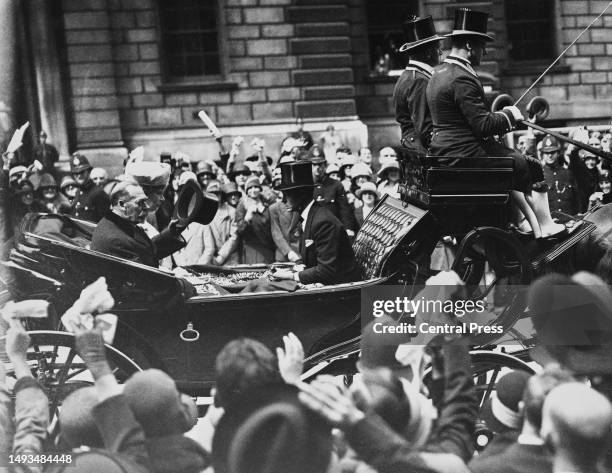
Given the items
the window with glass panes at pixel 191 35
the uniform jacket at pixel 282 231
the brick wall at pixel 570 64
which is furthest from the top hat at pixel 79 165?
the window with glass panes at pixel 191 35

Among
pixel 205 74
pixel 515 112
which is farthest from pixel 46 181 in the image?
pixel 205 74

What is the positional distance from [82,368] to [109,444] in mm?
541

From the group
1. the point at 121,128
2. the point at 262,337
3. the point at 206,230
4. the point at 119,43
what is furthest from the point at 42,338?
the point at 119,43

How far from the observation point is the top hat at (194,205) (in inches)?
221

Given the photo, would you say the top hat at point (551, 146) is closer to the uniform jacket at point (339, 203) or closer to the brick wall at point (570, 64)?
the brick wall at point (570, 64)

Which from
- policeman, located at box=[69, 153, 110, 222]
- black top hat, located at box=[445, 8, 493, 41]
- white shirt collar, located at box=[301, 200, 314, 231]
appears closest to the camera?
black top hat, located at box=[445, 8, 493, 41]

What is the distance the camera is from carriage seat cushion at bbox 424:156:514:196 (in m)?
5.04

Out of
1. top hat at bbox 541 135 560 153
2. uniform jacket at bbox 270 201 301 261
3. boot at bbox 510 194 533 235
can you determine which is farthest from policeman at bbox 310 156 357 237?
top hat at bbox 541 135 560 153

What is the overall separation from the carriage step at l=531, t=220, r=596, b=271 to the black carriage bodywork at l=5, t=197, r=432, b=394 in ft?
2.06

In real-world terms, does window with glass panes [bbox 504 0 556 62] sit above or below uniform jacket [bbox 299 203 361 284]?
above

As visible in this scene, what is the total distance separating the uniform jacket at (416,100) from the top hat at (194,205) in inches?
48.0

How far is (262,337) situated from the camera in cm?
493

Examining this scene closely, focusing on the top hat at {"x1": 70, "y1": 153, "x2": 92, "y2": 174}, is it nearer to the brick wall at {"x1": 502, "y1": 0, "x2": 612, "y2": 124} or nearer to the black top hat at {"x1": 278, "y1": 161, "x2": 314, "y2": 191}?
the brick wall at {"x1": 502, "y1": 0, "x2": 612, "y2": 124}

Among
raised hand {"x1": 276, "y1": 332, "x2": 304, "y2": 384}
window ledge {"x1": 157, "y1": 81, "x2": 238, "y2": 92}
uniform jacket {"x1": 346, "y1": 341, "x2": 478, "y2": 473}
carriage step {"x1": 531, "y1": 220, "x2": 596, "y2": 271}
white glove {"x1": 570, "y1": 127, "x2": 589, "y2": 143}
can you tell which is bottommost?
uniform jacket {"x1": 346, "y1": 341, "x2": 478, "y2": 473}
